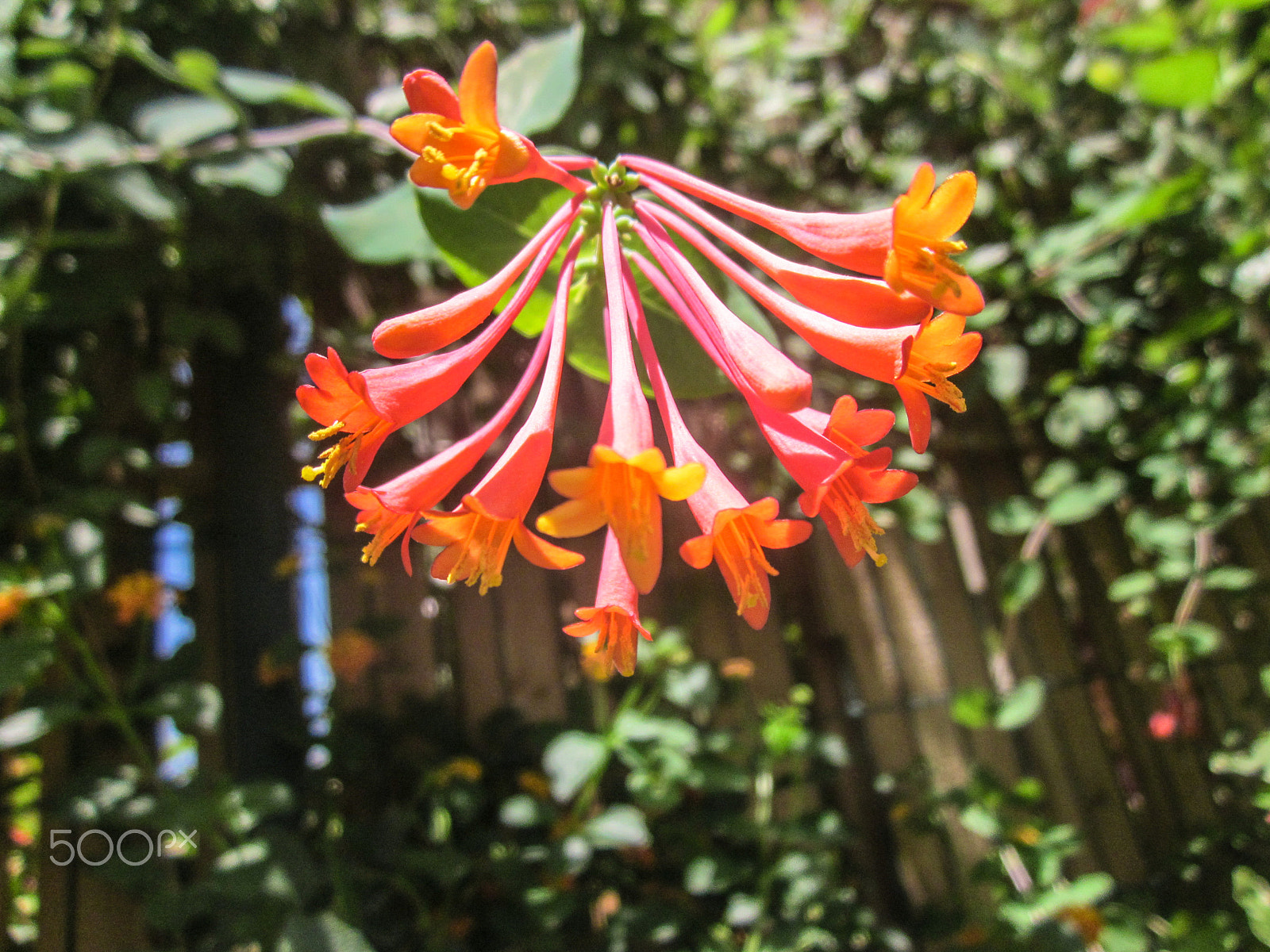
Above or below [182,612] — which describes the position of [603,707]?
below

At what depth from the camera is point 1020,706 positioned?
140 centimetres

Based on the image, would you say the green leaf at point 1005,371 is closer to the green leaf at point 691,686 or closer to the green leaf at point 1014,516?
the green leaf at point 1014,516

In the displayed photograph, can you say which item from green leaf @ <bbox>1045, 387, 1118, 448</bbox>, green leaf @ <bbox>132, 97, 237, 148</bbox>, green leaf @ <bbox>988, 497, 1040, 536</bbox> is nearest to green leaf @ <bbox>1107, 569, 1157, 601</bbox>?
green leaf @ <bbox>988, 497, 1040, 536</bbox>

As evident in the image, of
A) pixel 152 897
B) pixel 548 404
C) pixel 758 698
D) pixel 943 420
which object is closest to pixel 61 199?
pixel 152 897

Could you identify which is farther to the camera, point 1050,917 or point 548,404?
point 1050,917

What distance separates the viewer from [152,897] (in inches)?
42.4

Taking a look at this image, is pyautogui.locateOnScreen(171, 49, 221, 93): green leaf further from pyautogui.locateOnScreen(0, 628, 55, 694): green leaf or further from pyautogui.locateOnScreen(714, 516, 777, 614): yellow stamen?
pyautogui.locateOnScreen(714, 516, 777, 614): yellow stamen

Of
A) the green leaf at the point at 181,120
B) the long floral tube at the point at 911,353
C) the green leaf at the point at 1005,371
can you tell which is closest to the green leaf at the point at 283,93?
the green leaf at the point at 181,120

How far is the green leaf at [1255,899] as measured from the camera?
3.49 ft

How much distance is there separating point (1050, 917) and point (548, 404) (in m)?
1.29

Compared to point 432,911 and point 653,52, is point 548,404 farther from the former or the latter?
point 653,52

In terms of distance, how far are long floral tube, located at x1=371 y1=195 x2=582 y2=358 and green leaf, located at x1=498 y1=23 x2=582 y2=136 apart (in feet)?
1.17

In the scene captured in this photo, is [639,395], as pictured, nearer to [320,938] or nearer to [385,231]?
[385,231]

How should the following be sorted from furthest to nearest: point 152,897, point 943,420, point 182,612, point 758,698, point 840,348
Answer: point 943,420 → point 758,698 → point 182,612 → point 152,897 → point 840,348
